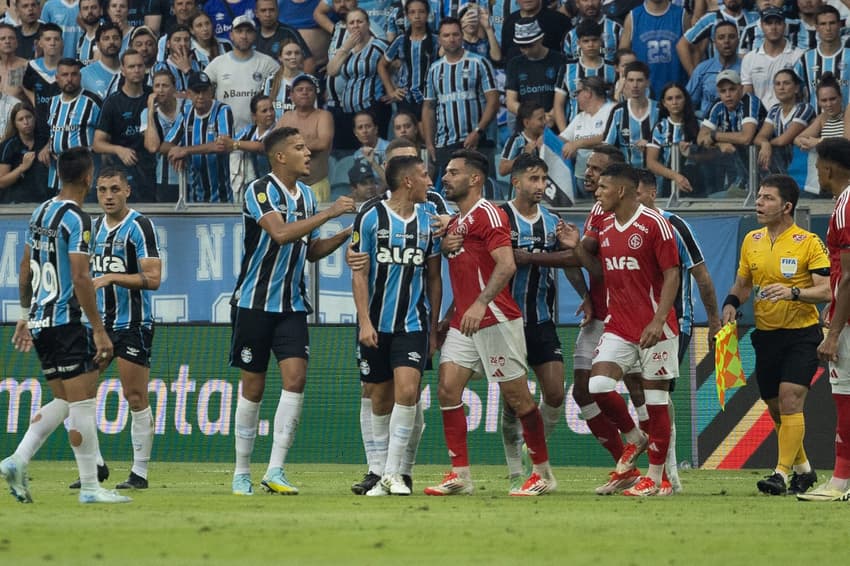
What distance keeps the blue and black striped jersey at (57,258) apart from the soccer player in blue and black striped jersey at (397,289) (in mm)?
2165

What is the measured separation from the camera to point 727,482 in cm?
1387

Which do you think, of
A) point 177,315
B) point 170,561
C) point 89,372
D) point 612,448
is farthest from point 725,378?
point 177,315

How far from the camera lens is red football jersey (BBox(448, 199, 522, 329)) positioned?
37.3ft

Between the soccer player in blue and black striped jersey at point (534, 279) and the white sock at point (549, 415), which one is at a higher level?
the soccer player in blue and black striped jersey at point (534, 279)

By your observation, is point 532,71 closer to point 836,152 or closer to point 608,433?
point 608,433

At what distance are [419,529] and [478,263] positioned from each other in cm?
323

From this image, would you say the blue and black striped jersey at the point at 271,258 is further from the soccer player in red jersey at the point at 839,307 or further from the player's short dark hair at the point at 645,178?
the soccer player in red jersey at the point at 839,307

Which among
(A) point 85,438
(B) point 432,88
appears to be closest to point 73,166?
(A) point 85,438

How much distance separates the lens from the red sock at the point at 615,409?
11664mm

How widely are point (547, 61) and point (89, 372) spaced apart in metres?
10.8

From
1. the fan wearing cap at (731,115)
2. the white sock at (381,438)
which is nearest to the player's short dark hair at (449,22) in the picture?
the fan wearing cap at (731,115)

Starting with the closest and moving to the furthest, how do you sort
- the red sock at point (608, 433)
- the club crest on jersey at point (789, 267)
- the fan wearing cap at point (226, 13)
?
the club crest on jersey at point (789, 267) → the red sock at point (608, 433) → the fan wearing cap at point (226, 13)

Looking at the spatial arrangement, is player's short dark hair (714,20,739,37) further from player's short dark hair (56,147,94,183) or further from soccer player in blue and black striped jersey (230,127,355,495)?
player's short dark hair (56,147,94,183)

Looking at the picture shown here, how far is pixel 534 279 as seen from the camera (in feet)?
40.1
